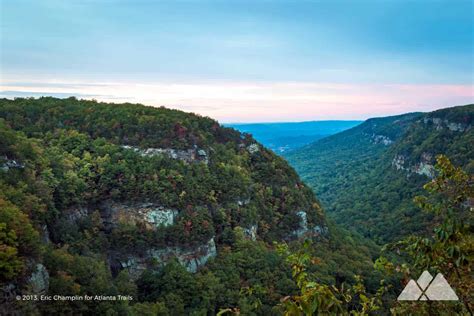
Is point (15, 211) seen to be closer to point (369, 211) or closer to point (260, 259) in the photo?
point (260, 259)

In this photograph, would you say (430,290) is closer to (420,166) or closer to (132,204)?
(132,204)

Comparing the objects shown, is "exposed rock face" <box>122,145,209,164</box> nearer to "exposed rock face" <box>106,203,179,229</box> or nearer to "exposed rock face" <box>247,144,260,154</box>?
"exposed rock face" <box>106,203,179,229</box>

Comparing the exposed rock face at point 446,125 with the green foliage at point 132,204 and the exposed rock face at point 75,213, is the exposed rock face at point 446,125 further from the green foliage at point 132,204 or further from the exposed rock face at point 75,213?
the exposed rock face at point 75,213

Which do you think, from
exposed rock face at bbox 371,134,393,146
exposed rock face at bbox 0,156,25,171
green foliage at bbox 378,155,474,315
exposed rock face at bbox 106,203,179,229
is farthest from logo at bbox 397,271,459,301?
exposed rock face at bbox 371,134,393,146

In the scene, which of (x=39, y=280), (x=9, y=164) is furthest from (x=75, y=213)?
(x=39, y=280)

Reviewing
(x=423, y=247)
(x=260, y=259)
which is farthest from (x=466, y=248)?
(x=260, y=259)

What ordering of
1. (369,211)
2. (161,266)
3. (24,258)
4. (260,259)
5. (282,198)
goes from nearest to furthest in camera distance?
(24,258)
(161,266)
(260,259)
(282,198)
(369,211)
